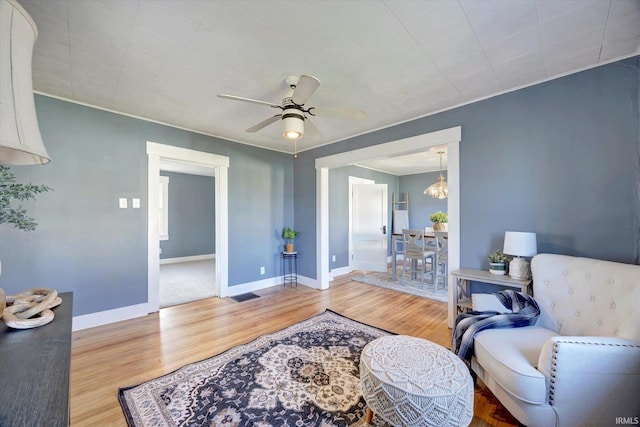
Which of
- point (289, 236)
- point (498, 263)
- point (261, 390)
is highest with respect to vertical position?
point (289, 236)

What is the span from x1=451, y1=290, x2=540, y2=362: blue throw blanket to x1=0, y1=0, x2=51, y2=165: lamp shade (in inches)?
94.8

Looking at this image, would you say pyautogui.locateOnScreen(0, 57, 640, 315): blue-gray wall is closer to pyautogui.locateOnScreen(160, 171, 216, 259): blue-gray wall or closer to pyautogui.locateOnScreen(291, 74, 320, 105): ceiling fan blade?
pyautogui.locateOnScreen(291, 74, 320, 105): ceiling fan blade

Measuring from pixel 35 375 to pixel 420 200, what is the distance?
24.4ft

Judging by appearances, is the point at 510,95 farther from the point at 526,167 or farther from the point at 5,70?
the point at 5,70

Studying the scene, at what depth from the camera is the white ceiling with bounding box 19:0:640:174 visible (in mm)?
1608

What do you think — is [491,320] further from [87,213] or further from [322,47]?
[87,213]

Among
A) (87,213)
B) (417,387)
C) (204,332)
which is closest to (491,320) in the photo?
(417,387)

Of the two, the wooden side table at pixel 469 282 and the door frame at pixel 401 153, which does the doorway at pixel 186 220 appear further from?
the wooden side table at pixel 469 282

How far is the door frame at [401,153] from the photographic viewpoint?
3.00m

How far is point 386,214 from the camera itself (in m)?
6.11

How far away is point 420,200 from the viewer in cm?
720

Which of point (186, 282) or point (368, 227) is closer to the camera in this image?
point (186, 282)

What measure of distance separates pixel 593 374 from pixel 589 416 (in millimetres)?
211

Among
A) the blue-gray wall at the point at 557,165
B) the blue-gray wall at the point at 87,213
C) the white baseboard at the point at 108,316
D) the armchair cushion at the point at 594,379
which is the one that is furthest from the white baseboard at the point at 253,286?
the armchair cushion at the point at 594,379
